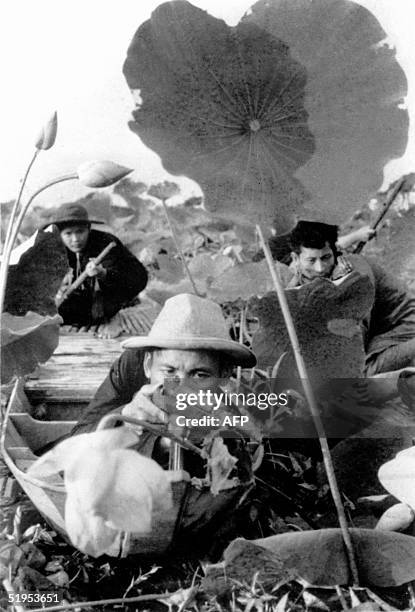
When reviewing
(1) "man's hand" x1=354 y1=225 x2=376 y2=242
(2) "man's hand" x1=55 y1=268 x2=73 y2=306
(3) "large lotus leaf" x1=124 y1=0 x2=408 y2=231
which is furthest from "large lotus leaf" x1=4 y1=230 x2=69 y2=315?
(1) "man's hand" x1=354 y1=225 x2=376 y2=242

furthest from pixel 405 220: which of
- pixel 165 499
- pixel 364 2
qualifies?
pixel 165 499

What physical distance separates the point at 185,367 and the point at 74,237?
13 centimetres

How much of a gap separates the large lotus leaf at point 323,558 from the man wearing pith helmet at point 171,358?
0.36 feet

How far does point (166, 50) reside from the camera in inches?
19.2

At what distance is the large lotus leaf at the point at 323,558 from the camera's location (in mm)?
485

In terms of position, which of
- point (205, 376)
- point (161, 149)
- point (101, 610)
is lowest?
point (101, 610)

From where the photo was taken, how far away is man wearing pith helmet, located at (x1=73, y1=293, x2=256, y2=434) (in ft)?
1.63

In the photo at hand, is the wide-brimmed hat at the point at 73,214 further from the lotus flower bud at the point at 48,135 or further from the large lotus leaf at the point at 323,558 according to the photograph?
the large lotus leaf at the point at 323,558

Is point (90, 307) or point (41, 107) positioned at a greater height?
point (41, 107)

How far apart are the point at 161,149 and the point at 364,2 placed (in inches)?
6.9

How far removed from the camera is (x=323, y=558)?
1.59ft

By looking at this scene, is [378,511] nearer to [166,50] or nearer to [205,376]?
[205,376]

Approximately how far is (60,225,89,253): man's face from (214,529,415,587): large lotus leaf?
238 millimetres

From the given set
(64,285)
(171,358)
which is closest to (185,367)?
(171,358)
